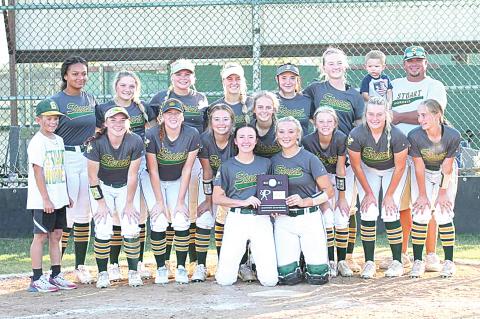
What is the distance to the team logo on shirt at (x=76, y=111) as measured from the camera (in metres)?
6.37

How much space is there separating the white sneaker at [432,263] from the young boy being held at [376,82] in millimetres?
1279

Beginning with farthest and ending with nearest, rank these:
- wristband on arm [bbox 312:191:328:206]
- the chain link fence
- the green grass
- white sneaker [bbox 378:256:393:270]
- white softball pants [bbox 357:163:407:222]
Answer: the chain link fence
the green grass
white sneaker [bbox 378:256:393:270]
white softball pants [bbox 357:163:407:222]
wristband on arm [bbox 312:191:328:206]

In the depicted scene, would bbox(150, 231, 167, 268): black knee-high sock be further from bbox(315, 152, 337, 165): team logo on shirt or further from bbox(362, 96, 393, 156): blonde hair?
bbox(362, 96, 393, 156): blonde hair

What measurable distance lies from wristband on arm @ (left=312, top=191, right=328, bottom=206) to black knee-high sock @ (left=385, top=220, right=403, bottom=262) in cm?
59

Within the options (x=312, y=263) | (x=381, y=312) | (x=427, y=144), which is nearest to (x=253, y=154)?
(x=312, y=263)

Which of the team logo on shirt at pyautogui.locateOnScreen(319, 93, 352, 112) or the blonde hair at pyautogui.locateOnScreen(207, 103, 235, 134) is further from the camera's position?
the team logo on shirt at pyautogui.locateOnScreen(319, 93, 352, 112)

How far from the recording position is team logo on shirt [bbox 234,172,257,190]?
6.09m

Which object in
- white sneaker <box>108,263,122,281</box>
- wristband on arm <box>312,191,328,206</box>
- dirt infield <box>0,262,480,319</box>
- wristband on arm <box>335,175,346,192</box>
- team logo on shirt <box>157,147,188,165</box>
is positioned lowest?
dirt infield <box>0,262,480,319</box>

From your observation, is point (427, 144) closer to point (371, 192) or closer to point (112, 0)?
point (371, 192)

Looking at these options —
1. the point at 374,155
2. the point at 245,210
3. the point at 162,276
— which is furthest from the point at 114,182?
the point at 374,155

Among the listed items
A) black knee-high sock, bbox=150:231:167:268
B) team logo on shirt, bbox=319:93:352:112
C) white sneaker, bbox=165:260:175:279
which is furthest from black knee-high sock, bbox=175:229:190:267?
team logo on shirt, bbox=319:93:352:112

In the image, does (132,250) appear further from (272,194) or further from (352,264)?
(352,264)

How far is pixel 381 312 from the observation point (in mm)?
5000

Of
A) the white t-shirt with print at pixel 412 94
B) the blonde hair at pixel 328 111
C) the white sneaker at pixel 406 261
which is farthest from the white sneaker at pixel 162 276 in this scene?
the white t-shirt with print at pixel 412 94
